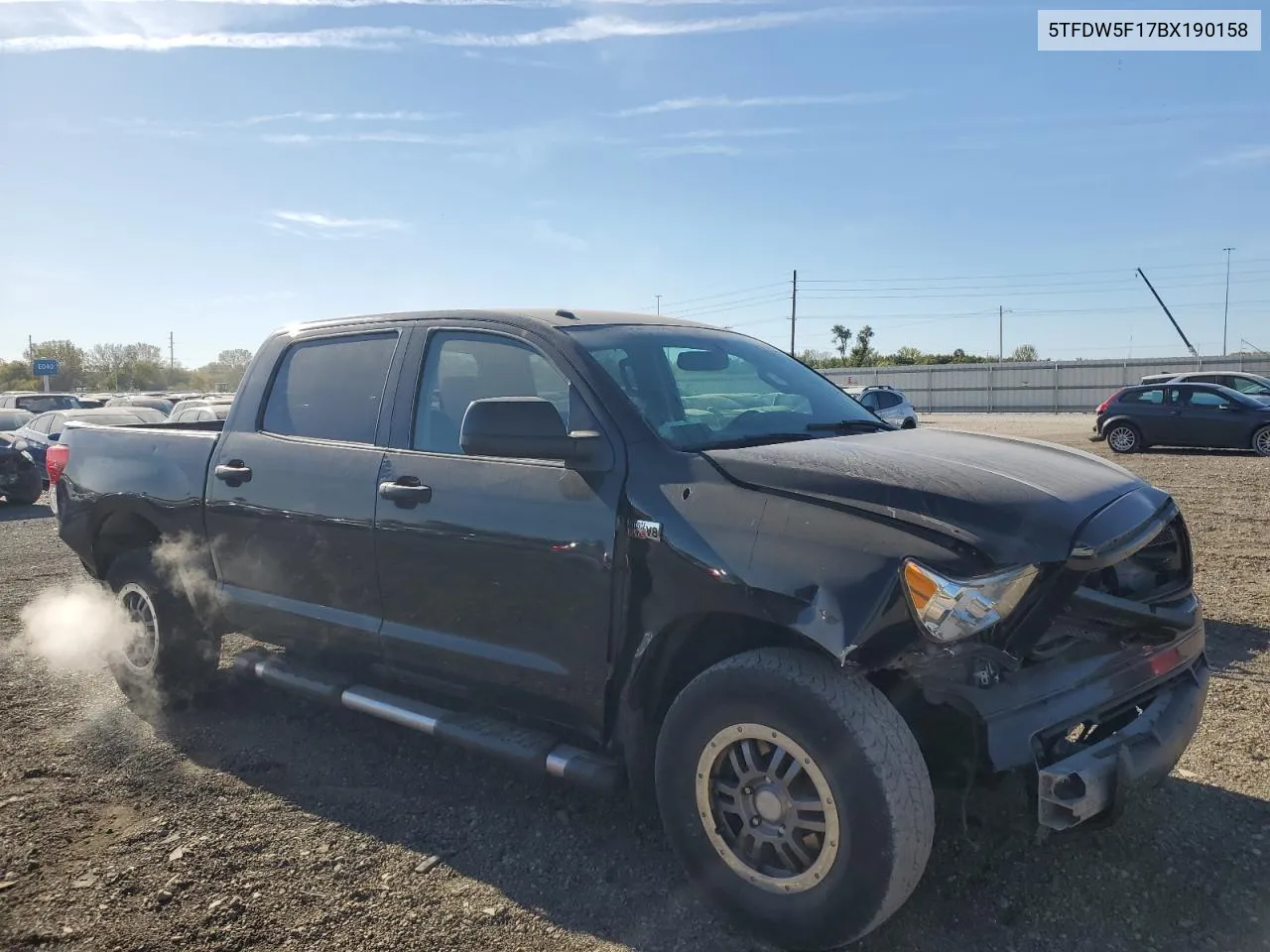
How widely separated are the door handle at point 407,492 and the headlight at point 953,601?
1882mm

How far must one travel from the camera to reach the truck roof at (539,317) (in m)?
3.73

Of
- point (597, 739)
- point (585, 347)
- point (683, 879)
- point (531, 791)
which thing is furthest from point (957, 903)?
point (585, 347)

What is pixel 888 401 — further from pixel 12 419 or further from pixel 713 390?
pixel 713 390

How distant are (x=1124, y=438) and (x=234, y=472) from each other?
18.9 m

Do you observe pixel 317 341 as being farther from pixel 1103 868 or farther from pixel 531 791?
pixel 1103 868

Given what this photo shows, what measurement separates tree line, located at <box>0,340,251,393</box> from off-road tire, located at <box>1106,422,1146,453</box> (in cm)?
6914

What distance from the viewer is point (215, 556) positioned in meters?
4.54

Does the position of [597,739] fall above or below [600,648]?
below

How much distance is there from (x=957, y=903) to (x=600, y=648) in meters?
1.36

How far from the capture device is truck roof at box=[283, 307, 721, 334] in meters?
3.73

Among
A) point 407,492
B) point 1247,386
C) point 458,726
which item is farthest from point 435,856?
point 1247,386

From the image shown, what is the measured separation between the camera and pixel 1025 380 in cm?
4584

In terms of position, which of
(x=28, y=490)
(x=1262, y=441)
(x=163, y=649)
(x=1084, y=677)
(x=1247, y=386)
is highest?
(x=1247, y=386)

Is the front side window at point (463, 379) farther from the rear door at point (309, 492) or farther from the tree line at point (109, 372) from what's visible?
the tree line at point (109, 372)
